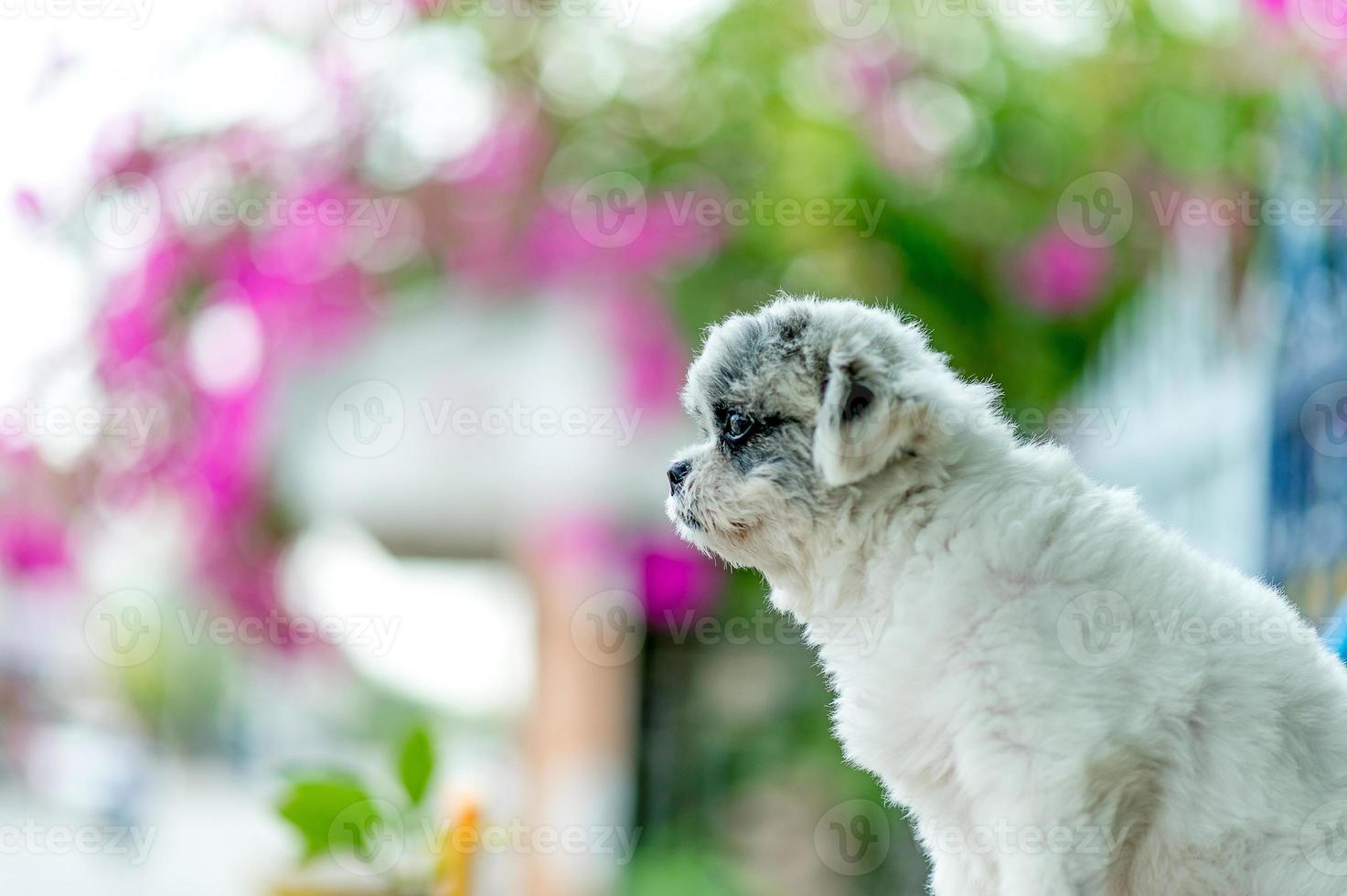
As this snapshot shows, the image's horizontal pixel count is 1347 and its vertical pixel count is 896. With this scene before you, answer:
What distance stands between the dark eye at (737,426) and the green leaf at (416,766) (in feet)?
2.35

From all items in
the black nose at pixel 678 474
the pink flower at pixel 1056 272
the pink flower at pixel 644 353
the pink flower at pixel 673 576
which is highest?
the pink flower at pixel 1056 272

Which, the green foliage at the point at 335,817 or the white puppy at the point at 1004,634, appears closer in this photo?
the white puppy at the point at 1004,634

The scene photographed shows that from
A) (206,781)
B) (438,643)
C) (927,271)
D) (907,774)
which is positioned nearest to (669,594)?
(438,643)

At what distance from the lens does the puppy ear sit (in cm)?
119

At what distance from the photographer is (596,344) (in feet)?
10.9

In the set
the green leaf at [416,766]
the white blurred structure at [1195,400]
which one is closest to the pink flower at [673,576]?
the white blurred structure at [1195,400]

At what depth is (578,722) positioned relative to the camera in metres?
3.71

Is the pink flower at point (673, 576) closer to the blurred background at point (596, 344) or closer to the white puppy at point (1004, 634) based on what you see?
the blurred background at point (596, 344)

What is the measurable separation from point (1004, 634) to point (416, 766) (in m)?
0.96

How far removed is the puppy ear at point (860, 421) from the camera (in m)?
1.19

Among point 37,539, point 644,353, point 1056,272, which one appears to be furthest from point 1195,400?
point 37,539

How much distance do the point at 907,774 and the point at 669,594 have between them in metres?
2.38

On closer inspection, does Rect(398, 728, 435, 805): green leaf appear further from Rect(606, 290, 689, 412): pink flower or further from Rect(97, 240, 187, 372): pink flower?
Rect(606, 290, 689, 412): pink flower

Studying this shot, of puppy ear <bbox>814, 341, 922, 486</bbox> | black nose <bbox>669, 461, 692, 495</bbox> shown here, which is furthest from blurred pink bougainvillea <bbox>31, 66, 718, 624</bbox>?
puppy ear <bbox>814, 341, 922, 486</bbox>
